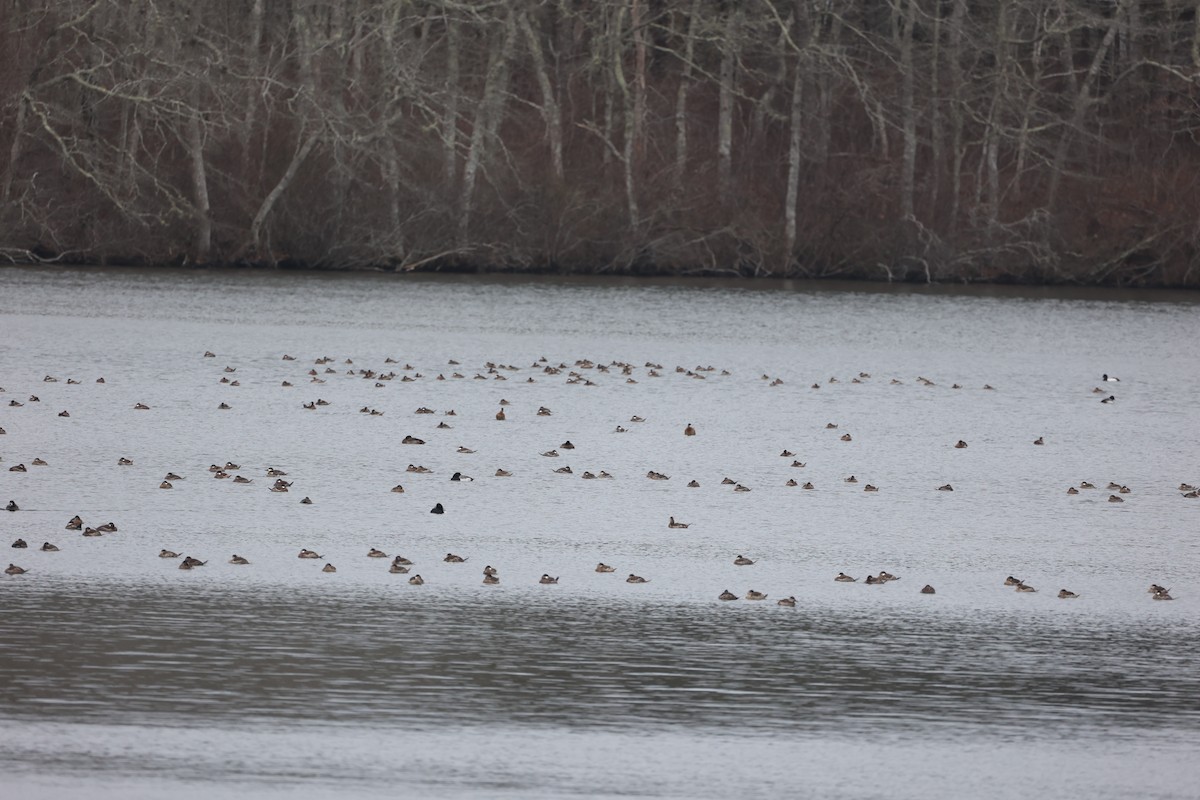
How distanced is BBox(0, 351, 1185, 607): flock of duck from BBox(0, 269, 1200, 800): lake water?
0.08 m

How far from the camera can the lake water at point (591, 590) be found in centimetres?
788

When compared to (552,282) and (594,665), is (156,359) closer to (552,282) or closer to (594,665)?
(594,665)

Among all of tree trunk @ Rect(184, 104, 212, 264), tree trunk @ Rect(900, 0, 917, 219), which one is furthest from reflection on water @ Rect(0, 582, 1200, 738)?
tree trunk @ Rect(900, 0, 917, 219)

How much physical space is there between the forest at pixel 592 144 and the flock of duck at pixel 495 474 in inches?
785

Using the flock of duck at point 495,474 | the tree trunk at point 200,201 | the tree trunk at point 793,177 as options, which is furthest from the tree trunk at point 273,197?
the flock of duck at point 495,474

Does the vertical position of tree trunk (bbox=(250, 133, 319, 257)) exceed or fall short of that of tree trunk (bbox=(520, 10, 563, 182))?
it falls short

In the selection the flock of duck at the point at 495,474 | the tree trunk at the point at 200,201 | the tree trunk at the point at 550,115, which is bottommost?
the flock of duck at the point at 495,474

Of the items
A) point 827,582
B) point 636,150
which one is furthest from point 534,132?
point 827,582

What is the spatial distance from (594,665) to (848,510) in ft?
18.0

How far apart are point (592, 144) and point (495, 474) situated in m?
36.8

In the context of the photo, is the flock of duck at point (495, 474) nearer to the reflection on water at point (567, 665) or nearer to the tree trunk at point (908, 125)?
the reflection on water at point (567, 665)

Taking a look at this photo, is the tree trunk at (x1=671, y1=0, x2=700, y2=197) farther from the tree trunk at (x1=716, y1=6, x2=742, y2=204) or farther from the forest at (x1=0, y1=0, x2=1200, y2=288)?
the tree trunk at (x1=716, y1=6, x2=742, y2=204)

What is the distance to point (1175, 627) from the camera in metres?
10.6

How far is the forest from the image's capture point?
4466cm
